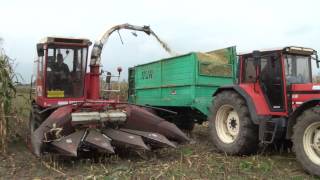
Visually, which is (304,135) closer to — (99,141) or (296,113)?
(296,113)

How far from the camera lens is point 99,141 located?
6.47m

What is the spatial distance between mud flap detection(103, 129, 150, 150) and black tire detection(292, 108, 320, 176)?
2.24 metres

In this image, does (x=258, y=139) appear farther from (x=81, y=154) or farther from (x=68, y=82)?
(x=68, y=82)

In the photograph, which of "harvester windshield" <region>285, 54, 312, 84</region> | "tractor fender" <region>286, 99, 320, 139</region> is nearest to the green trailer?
"harvester windshield" <region>285, 54, 312, 84</region>

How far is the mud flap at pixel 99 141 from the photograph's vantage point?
6332 millimetres

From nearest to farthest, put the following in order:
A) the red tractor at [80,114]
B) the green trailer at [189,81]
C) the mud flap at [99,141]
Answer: the mud flap at [99,141], the red tractor at [80,114], the green trailer at [189,81]

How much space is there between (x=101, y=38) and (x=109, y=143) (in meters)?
4.39

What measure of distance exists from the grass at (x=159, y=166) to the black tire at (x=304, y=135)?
17 centimetres

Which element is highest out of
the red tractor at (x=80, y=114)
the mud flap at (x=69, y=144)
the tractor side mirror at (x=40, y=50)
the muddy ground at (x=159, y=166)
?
the tractor side mirror at (x=40, y=50)

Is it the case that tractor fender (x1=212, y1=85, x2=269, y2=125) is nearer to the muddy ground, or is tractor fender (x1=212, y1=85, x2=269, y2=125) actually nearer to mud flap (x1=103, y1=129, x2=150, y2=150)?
the muddy ground

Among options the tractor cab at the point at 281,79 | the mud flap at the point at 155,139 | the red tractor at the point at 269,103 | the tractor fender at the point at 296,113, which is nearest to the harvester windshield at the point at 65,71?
the mud flap at the point at 155,139

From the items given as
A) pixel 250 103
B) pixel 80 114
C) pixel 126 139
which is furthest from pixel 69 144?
pixel 250 103

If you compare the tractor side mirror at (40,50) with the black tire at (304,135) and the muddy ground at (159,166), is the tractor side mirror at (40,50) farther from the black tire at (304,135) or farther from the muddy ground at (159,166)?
the black tire at (304,135)

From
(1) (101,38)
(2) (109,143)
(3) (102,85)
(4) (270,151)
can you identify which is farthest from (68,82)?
(4) (270,151)
